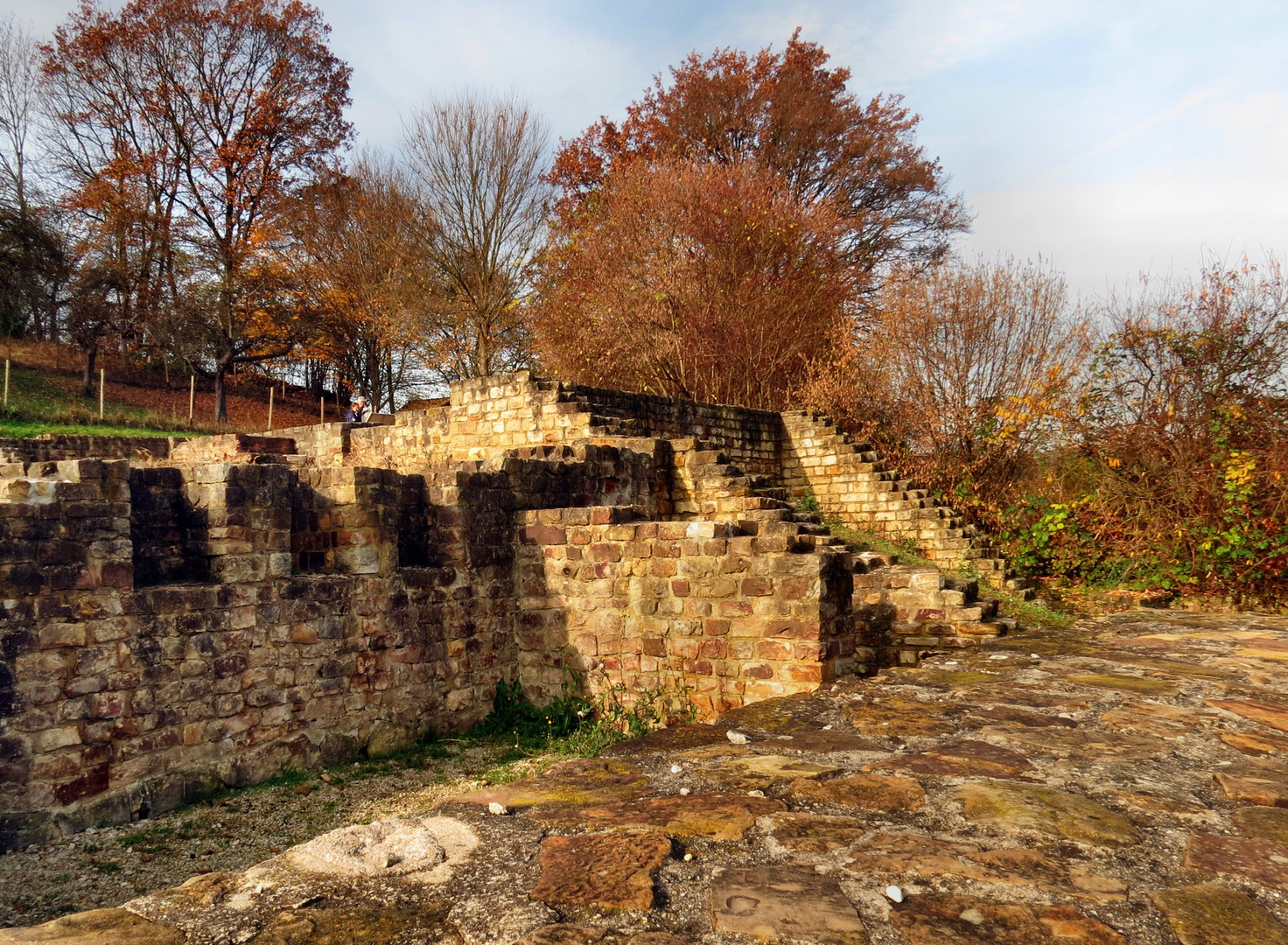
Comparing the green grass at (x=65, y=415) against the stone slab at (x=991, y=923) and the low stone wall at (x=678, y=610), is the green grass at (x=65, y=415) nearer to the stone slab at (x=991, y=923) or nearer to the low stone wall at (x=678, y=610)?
the low stone wall at (x=678, y=610)

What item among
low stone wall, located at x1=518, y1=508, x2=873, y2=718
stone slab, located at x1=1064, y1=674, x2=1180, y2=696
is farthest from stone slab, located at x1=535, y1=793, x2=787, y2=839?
stone slab, located at x1=1064, y1=674, x2=1180, y2=696

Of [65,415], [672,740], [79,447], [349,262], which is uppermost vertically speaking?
[349,262]

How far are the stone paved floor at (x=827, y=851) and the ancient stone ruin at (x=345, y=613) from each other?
163 cm

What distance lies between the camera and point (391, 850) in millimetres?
2477

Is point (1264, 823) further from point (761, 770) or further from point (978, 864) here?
point (761, 770)

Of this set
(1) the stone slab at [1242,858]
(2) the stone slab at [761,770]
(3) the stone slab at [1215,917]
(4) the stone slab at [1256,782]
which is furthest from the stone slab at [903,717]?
(3) the stone slab at [1215,917]

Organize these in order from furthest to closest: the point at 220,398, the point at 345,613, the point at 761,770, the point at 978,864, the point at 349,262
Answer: the point at 349,262, the point at 220,398, the point at 345,613, the point at 761,770, the point at 978,864

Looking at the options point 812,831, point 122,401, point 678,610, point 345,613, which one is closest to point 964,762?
point 812,831

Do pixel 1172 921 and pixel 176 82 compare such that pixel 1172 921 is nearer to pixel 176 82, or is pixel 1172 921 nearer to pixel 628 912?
pixel 628 912

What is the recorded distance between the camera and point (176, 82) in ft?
87.2

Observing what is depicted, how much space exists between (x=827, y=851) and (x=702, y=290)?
15.5 meters

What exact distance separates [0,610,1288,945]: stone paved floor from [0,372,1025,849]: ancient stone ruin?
64.2 inches

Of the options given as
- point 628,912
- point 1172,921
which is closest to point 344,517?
point 628,912

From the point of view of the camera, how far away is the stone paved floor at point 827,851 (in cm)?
201
